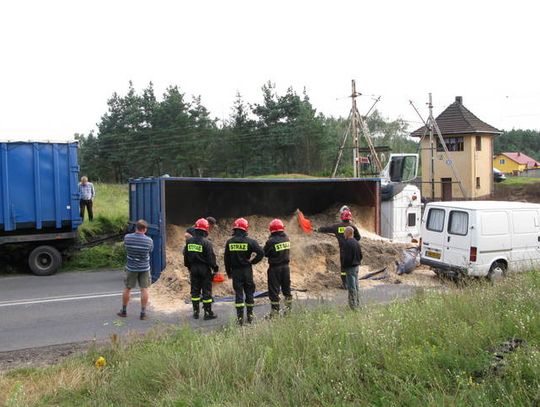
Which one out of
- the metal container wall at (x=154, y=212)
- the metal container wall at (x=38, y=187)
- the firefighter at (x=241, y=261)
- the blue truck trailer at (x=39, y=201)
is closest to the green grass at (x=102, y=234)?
the blue truck trailer at (x=39, y=201)

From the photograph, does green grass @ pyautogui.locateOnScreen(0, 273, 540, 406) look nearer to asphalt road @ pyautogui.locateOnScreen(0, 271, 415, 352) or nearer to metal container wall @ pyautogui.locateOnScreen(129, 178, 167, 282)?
asphalt road @ pyautogui.locateOnScreen(0, 271, 415, 352)

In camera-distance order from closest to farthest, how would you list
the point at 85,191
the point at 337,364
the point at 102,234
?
the point at 337,364, the point at 85,191, the point at 102,234

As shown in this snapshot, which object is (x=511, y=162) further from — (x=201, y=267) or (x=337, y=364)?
(x=337, y=364)

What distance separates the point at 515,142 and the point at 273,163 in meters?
74.8

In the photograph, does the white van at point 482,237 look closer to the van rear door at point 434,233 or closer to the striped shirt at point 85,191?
the van rear door at point 434,233

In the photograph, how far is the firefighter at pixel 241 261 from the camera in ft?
27.2

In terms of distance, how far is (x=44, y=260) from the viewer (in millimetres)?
13070

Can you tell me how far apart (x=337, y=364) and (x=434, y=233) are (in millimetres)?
8380

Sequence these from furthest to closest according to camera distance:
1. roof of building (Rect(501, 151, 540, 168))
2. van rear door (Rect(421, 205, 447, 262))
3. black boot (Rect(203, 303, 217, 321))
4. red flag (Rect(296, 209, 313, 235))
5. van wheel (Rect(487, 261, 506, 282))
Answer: roof of building (Rect(501, 151, 540, 168)), red flag (Rect(296, 209, 313, 235)), van rear door (Rect(421, 205, 447, 262)), van wheel (Rect(487, 261, 506, 282)), black boot (Rect(203, 303, 217, 321))

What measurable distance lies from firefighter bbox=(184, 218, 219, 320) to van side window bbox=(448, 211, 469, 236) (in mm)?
5647

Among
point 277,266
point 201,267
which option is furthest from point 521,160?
point 201,267

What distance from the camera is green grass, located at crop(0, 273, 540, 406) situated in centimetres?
367

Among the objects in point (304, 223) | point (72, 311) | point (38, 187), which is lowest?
point (72, 311)

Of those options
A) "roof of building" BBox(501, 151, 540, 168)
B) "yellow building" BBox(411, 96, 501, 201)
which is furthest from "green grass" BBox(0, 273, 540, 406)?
"roof of building" BBox(501, 151, 540, 168)
